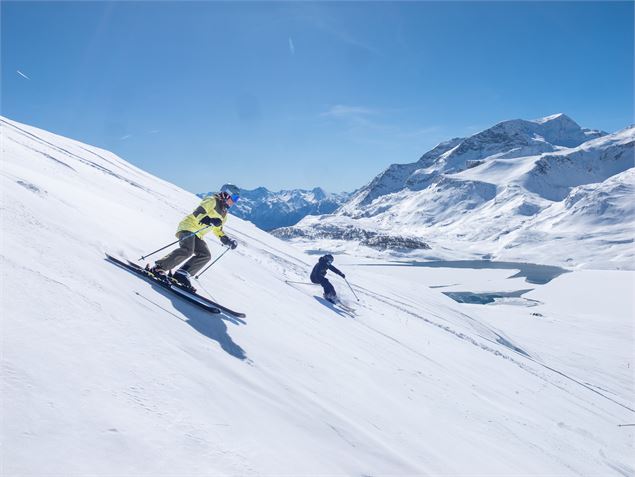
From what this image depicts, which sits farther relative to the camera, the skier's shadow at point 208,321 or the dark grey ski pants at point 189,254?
the dark grey ski pants at point 189,254

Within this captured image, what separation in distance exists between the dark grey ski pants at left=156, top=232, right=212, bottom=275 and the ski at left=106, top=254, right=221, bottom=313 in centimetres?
63

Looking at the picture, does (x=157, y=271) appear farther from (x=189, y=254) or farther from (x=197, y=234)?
(x=197, y=234)

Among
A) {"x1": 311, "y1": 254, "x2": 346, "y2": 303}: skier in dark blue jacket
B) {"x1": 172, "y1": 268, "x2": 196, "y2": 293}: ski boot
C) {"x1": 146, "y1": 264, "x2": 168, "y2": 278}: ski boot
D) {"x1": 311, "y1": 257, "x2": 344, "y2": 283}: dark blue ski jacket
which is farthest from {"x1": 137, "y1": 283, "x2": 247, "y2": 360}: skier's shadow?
{"x1": 311, "y1": 257, "x2": 344, "y2": 283}: dark blue ski jacket

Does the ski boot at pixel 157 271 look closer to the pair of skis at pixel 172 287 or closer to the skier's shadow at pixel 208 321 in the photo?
the pair of skis at pixel 172 287

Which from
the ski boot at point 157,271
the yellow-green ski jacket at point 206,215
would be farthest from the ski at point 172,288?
the yellow-green ski jacket at point 206,215

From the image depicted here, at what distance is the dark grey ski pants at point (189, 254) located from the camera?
7.75 metres

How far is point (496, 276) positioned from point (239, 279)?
65746 millimetres

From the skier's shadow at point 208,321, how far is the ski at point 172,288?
8cm

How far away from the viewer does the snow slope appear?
2.77 metres

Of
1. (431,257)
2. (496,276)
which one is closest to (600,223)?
(431,257)

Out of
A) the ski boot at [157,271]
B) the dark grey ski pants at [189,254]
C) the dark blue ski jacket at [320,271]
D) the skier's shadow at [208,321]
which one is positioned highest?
the dark blue ski jacket at [320,271]

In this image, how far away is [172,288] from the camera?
6.91m

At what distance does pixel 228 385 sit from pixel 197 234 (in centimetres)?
442

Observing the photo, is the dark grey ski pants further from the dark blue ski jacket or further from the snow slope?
the dark blue ski jacket
